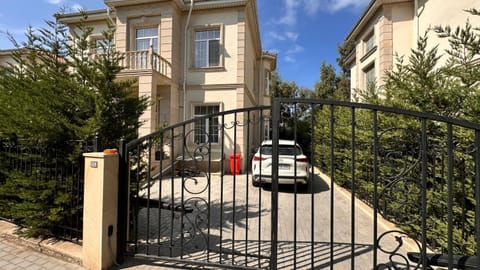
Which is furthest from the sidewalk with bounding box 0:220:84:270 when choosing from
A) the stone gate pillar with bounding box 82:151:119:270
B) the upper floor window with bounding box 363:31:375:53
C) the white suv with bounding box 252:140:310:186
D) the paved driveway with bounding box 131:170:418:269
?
the upper floor window with bounding box 363:31:375:53

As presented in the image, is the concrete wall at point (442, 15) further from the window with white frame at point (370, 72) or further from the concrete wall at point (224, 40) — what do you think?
the concrete wall at point (224, 40)

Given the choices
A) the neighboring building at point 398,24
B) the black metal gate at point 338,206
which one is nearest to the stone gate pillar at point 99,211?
the black metal gate at point 338,206

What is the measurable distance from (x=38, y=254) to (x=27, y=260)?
15cm

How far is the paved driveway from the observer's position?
113 inches

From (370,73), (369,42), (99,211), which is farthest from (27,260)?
(369,42)

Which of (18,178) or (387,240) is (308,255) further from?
(18,178)

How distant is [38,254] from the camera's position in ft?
10.5

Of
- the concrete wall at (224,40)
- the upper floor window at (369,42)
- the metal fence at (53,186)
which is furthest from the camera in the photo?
the upper floor window at (369,42)

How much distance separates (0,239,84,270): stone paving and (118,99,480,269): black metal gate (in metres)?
0.84

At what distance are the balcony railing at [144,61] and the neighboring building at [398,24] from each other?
771 cm

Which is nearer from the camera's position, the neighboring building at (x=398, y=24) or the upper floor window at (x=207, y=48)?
the neighboring building at (x=398, y=24)

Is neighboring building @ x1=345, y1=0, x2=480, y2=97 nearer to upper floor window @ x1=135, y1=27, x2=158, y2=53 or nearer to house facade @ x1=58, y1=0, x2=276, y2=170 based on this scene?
house facade @ x1=58, y1=0, x2=276, y2=170

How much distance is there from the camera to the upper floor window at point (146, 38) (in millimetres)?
10742

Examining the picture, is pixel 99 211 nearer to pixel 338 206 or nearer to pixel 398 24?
pixel 338 206
